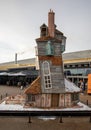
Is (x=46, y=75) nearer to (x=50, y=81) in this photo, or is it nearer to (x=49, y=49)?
(x=50, y=81)

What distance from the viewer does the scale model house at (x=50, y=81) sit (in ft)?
62.8

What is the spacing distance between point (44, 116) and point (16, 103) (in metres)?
4.35

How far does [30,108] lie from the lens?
18.6 m

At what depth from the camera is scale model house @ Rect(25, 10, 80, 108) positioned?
62.8ft

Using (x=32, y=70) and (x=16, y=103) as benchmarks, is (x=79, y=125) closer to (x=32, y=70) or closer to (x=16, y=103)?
(x=16, y=103)

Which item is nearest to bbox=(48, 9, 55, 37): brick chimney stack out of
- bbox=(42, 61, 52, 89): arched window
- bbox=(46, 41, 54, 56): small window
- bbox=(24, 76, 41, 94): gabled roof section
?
bbox=(46, 41, 54, 56): small window

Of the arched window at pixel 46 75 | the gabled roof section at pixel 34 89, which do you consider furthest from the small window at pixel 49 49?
the gabled roof section at pixel 34 89

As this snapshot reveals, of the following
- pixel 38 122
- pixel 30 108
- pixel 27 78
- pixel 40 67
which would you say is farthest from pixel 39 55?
pixel 27 78

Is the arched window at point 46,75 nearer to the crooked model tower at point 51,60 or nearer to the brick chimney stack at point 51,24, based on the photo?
the crooked model tower at point 51,60

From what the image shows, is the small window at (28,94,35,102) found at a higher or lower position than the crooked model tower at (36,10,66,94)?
lower

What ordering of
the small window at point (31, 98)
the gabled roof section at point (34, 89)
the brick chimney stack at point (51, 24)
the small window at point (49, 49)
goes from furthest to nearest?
the brick chimney stack at point (51, 24), the small window at point (49, 49), the small window at point (31, 98), the gabled roof section at point (34, 89)

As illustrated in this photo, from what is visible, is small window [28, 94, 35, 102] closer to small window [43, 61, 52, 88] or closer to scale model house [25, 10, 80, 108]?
scale model house [25, 10, 80, 108]

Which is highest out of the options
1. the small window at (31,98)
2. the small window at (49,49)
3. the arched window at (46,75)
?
the small window at (49,49)

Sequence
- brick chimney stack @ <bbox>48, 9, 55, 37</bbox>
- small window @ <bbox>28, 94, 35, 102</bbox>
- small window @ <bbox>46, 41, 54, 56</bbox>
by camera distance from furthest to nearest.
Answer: brick chimney stack @ <bbox>48, 9, 55, 37</bbox> < small window @ <bbox>46, 41, 54, 56</bbox> < small window @ <bbox>28, 94, 35, 102</bbox>
